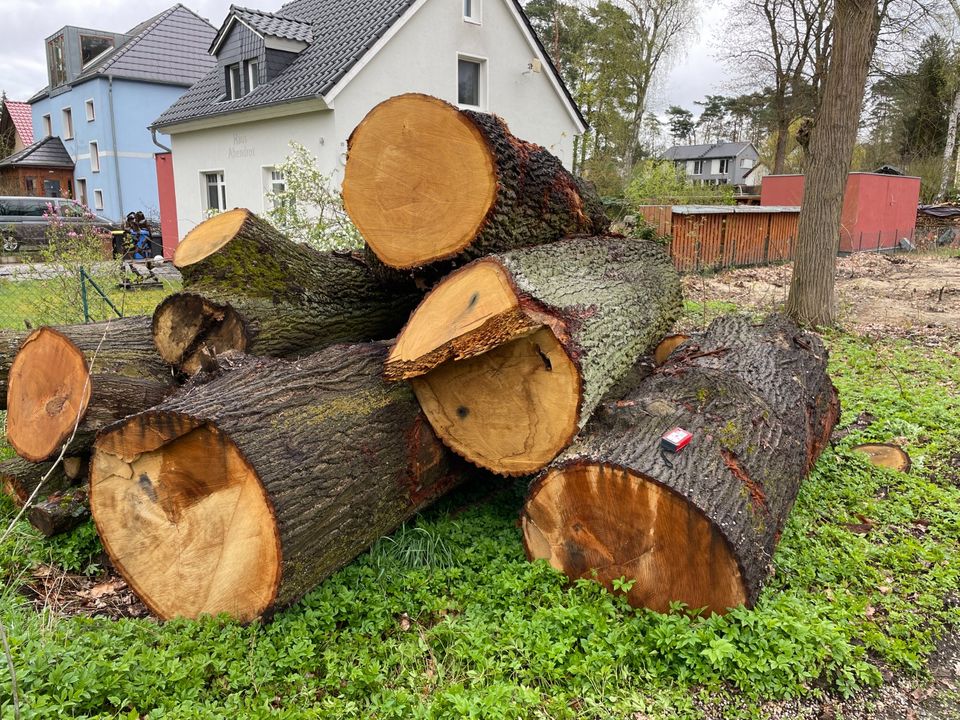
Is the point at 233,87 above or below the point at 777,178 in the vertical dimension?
above

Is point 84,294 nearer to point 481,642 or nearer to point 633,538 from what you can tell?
point 481,642

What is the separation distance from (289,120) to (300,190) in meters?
5.30

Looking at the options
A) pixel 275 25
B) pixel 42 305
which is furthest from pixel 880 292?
pixel 275 25

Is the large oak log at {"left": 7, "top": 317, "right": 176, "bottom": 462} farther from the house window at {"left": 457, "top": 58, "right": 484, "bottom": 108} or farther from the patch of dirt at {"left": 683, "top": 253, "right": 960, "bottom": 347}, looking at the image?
the house window at {"left": 457, "top": 58, "right": 484, "bottom": 108}

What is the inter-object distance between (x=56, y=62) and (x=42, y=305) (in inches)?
1016

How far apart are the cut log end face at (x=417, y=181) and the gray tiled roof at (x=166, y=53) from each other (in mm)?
22366

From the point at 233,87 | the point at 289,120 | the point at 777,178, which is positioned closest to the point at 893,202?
the point at 777,178

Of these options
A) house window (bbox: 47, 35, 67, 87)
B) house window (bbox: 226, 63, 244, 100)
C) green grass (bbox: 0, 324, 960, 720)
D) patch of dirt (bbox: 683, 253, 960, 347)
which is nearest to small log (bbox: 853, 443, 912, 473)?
green grass (bbox: 0, 324, 960, 720)

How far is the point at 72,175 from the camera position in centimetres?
2658

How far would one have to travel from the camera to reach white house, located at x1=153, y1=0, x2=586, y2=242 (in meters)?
12.2

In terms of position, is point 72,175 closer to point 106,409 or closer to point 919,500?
point 106,409

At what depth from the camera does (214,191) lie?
50.8 ft

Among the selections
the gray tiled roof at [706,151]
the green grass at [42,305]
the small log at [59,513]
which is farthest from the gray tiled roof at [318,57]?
the gray tiled roof at [706,151]

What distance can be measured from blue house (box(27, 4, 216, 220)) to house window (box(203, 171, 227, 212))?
7.01 metres
